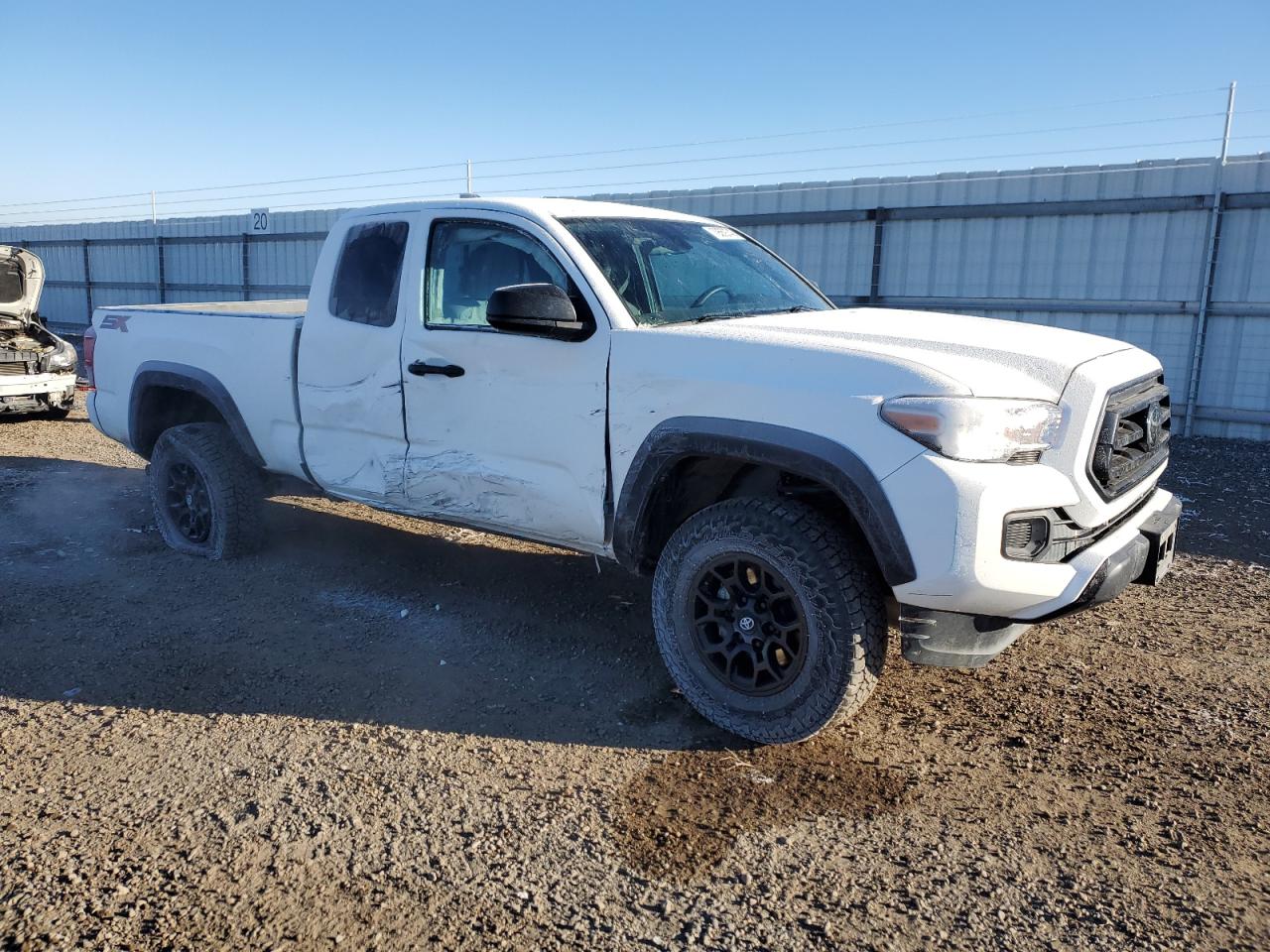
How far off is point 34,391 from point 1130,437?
10749 mm

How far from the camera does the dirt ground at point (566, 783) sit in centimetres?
262

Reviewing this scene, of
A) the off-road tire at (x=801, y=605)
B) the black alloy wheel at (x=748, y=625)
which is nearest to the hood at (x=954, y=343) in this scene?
the off-road tire at (x=801, y=605)

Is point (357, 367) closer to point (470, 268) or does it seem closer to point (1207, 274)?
point (470, 268)

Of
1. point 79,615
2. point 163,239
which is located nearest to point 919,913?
point 79,615

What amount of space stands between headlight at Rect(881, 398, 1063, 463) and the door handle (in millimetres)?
1998

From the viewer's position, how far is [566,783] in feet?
10.9

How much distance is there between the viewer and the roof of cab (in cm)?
427

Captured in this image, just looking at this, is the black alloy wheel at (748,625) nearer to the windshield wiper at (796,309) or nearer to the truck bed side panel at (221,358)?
the windshield wiper at (796,309)

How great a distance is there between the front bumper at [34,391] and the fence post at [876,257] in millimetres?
9256

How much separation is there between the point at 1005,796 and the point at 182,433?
482 cm

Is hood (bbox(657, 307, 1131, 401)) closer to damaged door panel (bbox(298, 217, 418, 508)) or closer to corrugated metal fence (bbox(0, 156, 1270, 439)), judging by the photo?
damaged door panel (bbox(298, 217, 418, 508))

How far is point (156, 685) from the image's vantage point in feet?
13.4

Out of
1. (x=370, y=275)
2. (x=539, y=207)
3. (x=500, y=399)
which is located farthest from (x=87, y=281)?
(x=500, y=399)

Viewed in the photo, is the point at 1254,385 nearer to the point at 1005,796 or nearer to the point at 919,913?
the point at 1005,796
